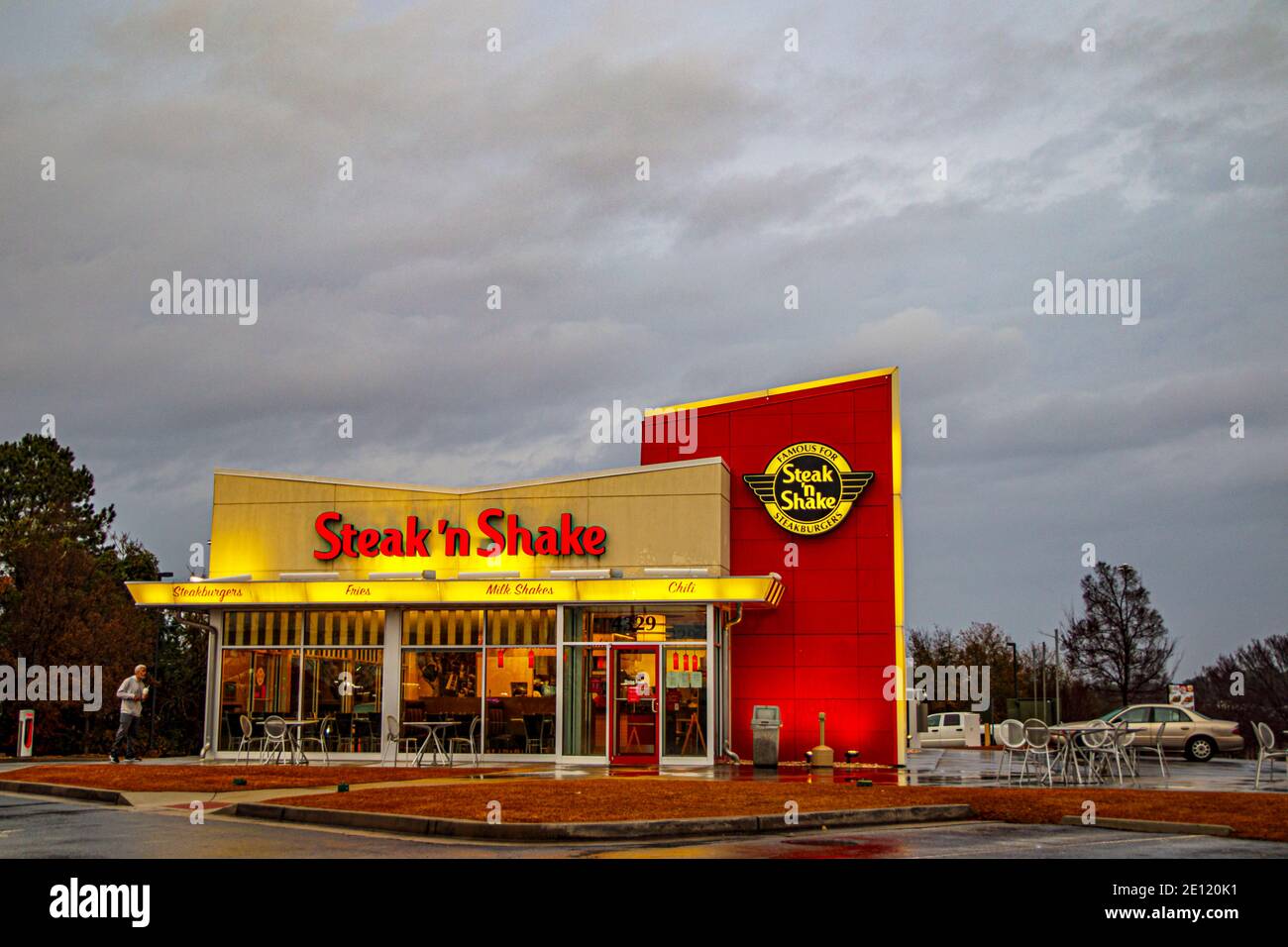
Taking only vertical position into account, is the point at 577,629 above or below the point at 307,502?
below

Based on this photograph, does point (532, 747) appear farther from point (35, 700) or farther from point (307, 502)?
point (35, 700)

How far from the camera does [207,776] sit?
2075cm

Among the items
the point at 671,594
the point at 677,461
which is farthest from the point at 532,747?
the point at 677,461

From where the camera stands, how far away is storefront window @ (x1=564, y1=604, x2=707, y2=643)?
2659cm

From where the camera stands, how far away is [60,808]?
53.1 ft

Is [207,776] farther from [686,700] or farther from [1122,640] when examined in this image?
[1122,640]

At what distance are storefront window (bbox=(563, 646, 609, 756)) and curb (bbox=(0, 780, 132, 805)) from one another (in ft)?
34.4

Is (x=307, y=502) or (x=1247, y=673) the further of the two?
(x=1247, y=673)

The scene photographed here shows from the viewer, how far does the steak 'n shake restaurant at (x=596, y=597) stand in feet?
87.1

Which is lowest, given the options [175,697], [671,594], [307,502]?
[175,697]
